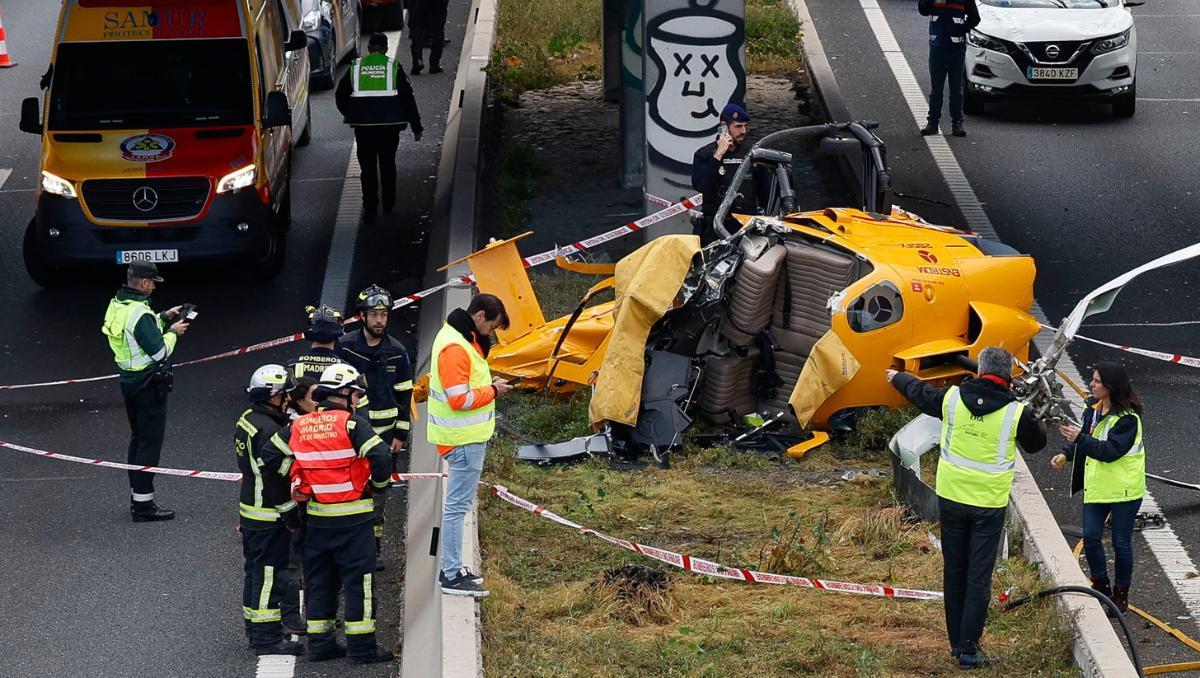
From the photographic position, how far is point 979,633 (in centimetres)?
848

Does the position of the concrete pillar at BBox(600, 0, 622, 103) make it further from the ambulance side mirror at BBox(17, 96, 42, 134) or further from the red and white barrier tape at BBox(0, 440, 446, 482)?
the red and white barrier tape at BBox(0, 440, 446, 482)

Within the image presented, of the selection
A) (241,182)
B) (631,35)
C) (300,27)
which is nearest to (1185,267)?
(631,35)

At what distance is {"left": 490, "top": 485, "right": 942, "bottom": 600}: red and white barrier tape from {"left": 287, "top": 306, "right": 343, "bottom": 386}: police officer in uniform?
147cm

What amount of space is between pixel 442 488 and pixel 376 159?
807 centimetres

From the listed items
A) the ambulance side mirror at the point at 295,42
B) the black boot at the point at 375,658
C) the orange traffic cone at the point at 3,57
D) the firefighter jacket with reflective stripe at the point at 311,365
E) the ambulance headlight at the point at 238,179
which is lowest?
the orange traffic cone at the point at 3,57

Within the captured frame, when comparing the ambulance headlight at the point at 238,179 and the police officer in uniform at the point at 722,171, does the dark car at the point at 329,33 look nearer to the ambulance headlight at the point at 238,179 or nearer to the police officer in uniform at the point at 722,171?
the ambulance headlight at the point at 238,179

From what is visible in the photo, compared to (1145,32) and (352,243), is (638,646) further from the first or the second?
(1145,32)

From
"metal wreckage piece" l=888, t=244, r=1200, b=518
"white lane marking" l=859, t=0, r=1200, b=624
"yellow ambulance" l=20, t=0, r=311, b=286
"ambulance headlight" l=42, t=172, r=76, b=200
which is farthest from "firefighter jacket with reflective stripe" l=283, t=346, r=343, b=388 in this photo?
"ambulance headlight" l=42, t=172, r=76, b=200

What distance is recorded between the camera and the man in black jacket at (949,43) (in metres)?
19.6

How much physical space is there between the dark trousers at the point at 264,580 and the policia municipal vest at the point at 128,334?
83.7 inches

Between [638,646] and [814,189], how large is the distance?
11.1 metres

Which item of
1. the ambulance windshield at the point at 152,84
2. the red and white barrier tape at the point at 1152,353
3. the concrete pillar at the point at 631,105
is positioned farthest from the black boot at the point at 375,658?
the concrete pillar at the point at 631,105

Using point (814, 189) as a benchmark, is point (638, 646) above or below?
above

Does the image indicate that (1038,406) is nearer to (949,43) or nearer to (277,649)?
(277,649)
